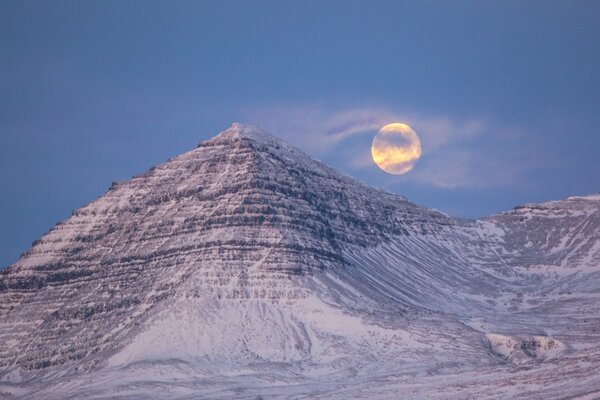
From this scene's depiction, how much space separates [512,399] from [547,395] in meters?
5.55

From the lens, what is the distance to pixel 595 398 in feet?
616

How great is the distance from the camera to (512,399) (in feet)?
655

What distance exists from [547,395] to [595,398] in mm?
12372

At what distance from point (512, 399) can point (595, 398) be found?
1594 centimetres

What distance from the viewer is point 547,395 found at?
19912cm
